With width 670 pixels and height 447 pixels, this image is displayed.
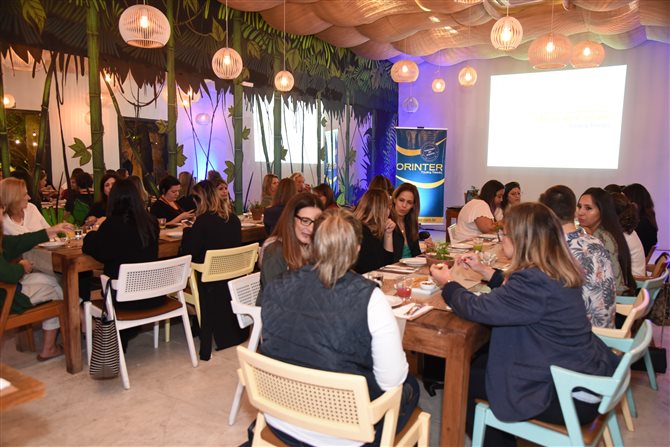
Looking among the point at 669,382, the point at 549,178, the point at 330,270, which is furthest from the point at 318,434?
the point at 549,178

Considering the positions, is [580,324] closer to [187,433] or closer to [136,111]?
[187,433]

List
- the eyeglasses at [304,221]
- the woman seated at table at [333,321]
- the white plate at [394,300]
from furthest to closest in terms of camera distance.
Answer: the eyeglasses at [304,221]
the white plate at [394,300]
the woman seated at table at [333,321]

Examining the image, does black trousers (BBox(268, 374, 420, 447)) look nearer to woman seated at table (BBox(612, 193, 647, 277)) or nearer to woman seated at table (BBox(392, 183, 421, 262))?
woman seated at table (BBox(392, 183, 421, 262))

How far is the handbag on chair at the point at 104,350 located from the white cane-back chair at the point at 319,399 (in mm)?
1896

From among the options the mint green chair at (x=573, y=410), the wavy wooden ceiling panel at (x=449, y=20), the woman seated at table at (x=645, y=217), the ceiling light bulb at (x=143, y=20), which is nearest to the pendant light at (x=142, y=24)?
the ceiling light bulb at (x=143, y=20)

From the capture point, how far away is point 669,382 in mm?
3584

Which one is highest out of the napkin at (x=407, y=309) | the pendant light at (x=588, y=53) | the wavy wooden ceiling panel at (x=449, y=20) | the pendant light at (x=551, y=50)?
the wavy wooden ceiling panel at (x=449, y=20)

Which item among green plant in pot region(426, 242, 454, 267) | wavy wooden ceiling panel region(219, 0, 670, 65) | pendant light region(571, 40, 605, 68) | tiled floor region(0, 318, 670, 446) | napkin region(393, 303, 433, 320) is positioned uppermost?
wavy wooden ceiling panel region(219, 0, 670, 65)

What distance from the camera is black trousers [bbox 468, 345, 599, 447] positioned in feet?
6.75

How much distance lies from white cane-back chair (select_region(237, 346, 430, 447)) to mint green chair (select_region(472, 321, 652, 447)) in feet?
2.05

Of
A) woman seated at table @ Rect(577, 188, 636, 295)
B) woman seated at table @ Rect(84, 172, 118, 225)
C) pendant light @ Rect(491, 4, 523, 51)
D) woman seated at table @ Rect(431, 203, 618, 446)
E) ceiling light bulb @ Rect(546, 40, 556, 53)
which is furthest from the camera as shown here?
ceiling light bulb @ Rect(546, 40, 556, 53)

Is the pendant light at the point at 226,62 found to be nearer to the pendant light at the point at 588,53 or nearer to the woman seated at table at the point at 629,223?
the woman seated at table at the point at 629,223

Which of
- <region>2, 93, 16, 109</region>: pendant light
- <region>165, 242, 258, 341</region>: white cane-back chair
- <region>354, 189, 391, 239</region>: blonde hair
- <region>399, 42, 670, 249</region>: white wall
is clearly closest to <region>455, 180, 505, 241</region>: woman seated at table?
<region>354, 189, 391, 239</region>: blonde hair

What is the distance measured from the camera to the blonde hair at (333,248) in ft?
5.69
